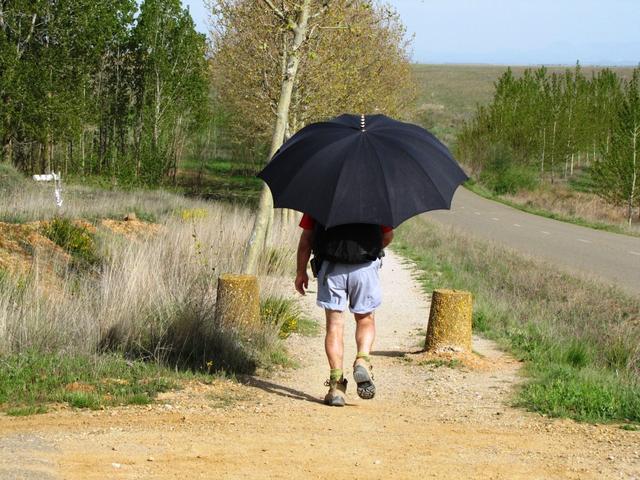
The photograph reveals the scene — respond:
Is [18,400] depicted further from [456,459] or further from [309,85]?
[309,85]

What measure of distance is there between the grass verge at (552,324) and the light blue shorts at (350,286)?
4.84 ft

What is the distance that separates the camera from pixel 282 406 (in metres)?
7.25

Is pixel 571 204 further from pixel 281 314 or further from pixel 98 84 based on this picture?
pixel 281 314

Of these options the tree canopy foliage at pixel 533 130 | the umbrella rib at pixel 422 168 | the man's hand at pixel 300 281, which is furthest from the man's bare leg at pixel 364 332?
the tree canopy foliage at pixel 533 130

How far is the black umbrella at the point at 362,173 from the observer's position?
675 cm

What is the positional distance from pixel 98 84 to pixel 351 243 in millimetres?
37108

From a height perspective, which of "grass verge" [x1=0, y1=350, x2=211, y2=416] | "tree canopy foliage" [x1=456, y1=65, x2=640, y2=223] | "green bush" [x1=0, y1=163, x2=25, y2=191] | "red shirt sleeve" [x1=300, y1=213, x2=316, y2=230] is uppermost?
"tree canopy foliage" [x1=456, y1=65, x2=640, y2=223]

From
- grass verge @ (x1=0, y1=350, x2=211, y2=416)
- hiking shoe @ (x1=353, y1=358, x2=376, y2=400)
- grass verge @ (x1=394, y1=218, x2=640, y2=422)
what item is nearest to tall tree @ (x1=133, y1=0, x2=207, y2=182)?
grass verge @ (x1=394, y1=218, x2=640, y2=422)

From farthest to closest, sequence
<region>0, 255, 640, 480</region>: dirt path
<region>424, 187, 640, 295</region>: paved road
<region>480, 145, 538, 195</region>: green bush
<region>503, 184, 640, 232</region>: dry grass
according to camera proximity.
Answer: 1. <region>480, 145, 538, 195</region>: green bush
2. <region>503, 184, 640, 232</region>: dry grass
3. <region>424, 187, 640, 295</region>: paved road
4. <region>0, 255, 640, 480</region>: dirt path

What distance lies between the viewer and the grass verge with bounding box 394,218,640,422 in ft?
24.2

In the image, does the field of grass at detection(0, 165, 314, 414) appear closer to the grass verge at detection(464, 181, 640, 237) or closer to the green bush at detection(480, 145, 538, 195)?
the grass verge at detection(464, 181, 640, 237)

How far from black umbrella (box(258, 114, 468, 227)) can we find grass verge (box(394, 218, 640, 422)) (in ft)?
6.04

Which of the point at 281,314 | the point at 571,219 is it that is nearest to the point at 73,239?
the point at 281,314

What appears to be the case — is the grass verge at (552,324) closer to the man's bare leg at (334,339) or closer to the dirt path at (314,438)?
the dirt path at (314,438)
